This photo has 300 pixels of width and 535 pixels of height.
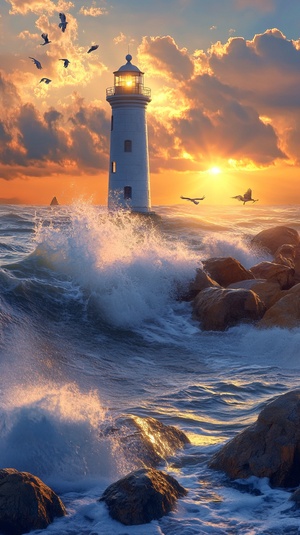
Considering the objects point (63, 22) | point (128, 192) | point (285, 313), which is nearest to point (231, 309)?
point (285, 313)

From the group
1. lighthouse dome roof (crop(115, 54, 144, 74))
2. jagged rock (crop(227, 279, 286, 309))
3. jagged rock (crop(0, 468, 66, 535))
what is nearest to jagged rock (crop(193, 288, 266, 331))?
jagged rock (crop(227, 279, 286, 309))

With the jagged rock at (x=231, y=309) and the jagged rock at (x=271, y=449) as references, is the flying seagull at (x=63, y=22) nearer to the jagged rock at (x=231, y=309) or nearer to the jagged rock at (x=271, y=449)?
the jagged rock at (x=231, y=309)

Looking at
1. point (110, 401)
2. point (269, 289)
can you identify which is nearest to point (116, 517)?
point (110, 401)

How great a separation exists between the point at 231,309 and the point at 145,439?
669 centimetres

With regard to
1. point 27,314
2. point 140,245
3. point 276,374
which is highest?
point 140,245

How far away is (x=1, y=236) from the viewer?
25688mm

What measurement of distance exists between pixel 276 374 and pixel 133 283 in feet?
19.6

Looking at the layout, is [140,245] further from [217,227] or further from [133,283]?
[217,227]

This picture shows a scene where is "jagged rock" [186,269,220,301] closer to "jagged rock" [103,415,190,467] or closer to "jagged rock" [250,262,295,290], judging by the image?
"jagged rock" [250,262,295,290]

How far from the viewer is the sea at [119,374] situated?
608 cm

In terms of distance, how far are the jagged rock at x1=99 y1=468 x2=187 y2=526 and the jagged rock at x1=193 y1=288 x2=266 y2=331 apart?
773 centimetres

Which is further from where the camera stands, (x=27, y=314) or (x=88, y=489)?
(x=27, y=314)

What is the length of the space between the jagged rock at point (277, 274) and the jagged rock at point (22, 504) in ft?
34.8

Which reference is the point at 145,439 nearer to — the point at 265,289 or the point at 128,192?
the point at 265,289
